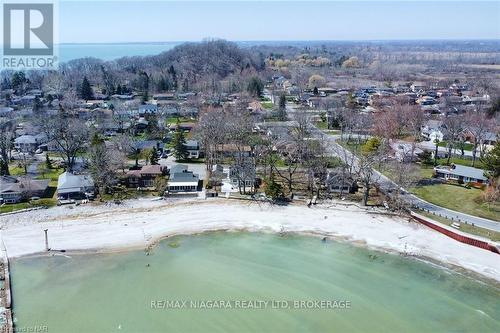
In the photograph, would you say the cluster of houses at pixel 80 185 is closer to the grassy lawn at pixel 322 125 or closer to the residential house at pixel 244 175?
the residential house at pixel 244 175

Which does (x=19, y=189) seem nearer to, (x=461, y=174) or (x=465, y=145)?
(x=461, y=174)

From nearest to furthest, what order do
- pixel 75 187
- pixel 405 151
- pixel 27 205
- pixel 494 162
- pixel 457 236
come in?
pixel 457 236 < pixel 27 205 < pixel 494 162 < pixel 75 187 < pixel 405 151

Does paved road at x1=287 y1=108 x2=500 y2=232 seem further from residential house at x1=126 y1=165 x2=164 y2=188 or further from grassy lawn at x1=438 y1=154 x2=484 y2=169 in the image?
residential house at x1=126 y1=165 x2=164 y2=188

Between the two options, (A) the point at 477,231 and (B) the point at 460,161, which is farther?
(B) the point at 460,161

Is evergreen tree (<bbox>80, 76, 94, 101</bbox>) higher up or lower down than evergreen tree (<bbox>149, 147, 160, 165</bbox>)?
higher up

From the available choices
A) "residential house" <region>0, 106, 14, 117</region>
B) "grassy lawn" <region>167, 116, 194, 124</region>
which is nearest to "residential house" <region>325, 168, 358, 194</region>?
"grassy lawn" <region>167, 116, 194, 124</region>

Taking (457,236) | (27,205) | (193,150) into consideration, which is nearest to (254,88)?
(193,150)

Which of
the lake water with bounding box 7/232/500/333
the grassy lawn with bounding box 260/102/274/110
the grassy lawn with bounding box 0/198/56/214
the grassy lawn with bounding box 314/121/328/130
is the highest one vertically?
the grassy lawn with bounding box 260/102/274/110
